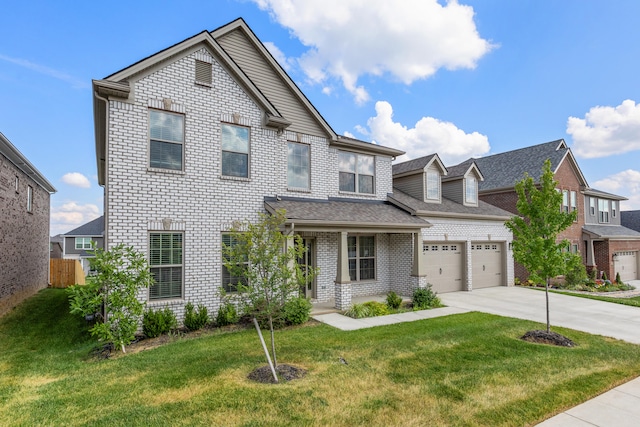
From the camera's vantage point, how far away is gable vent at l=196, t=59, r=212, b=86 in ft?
33.5

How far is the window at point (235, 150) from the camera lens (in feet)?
34.8

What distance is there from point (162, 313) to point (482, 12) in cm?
1464

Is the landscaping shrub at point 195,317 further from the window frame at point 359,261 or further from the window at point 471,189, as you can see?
the window at point 471,189

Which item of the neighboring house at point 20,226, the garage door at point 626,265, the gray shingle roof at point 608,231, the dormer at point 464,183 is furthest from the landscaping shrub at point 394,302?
the garage door at point 626,265

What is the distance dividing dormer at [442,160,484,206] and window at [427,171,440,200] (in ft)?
5.94

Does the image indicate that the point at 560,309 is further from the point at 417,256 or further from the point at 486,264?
the point at 417,256

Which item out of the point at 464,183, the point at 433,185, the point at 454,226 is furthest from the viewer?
the point at 464,183

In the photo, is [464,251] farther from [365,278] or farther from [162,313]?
[162,313]

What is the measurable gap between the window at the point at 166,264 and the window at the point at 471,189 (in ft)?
46.9

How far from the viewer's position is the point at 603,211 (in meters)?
26.2

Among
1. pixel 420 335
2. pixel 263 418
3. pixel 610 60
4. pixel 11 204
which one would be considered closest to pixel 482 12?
pixel 610 60

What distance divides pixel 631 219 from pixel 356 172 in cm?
3680

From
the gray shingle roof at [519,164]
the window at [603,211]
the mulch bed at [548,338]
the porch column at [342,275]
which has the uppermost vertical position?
the gray shingle roof at [519,164]

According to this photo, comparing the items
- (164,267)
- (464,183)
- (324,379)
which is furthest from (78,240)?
(324,379)
